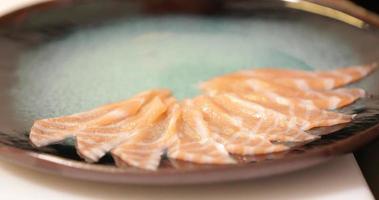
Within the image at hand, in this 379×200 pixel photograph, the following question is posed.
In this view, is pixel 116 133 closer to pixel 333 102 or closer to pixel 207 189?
pixel 207 189

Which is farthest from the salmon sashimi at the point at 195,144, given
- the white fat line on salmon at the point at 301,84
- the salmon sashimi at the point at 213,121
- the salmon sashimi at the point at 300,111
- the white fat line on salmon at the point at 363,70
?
the white fat line on salmon at the point at 363,70

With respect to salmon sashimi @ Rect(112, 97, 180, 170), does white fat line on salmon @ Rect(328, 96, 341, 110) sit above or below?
below

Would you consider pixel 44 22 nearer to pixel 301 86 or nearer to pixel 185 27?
pixel 185 27

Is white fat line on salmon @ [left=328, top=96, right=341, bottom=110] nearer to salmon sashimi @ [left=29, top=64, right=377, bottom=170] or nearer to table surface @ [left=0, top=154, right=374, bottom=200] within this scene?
salmon sashimi @ [left=29, top=64, right=377, bottom=170]

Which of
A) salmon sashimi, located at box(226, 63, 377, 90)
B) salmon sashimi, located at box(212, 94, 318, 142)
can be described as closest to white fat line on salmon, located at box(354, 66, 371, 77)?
salmon sashimi, located at box(226, 63, 377, 90)

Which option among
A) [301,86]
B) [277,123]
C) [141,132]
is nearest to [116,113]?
[141,132]

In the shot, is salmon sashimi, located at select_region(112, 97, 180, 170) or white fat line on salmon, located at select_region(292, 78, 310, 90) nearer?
salmon sashimi, located at select_region(112, 97, 180, 170)
